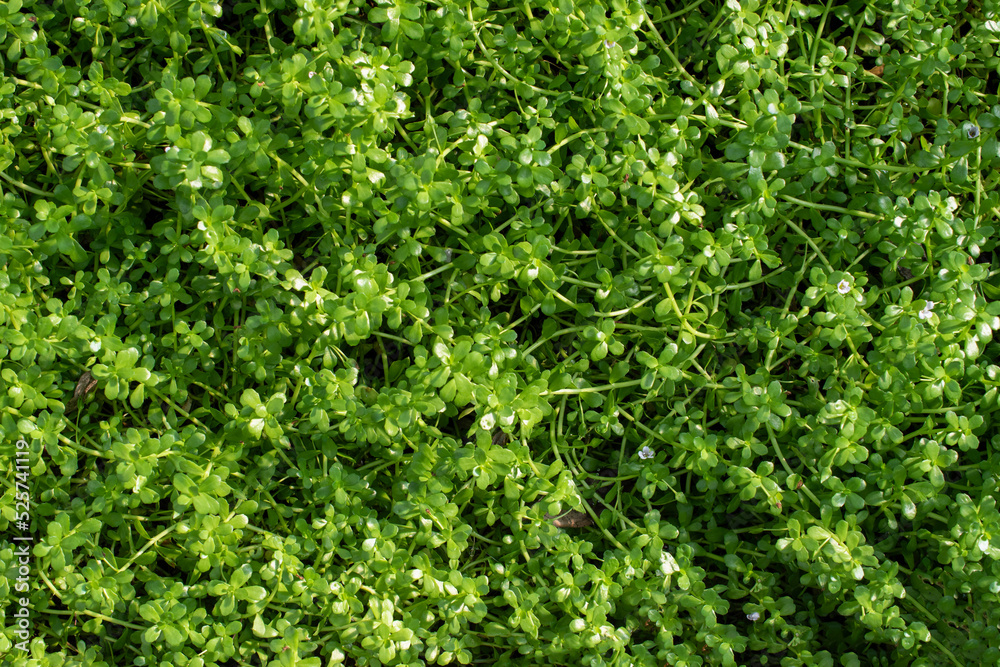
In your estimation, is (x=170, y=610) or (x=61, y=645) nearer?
(x=170, y=610)

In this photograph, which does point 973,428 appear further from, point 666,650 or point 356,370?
point 356,370

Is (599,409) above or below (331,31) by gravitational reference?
below

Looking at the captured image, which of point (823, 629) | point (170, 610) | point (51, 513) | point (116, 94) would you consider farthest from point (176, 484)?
point (823, 629)

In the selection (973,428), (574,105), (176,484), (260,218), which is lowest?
(176,484)

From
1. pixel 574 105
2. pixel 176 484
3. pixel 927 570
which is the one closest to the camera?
pixel 176 484

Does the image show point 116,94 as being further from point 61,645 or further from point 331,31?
point 61,645

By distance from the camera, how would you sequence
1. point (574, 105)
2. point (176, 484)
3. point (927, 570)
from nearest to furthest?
1. point (176, 484)
2. point (927, 570)
3. point (574, 105)

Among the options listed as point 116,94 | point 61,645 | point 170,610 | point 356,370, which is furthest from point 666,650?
point 116,94
